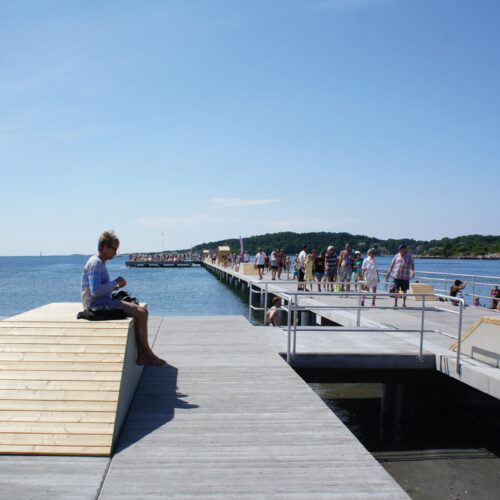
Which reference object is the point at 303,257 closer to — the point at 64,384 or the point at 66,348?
the point at 66,348

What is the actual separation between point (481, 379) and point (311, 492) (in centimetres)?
407

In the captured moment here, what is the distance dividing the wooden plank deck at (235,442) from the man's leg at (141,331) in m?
0.25

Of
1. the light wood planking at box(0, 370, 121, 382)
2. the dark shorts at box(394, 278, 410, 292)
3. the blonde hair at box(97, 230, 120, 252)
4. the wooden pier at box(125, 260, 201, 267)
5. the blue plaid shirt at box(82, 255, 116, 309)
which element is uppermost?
the blonde hair at box(97, 230, 120, 252)

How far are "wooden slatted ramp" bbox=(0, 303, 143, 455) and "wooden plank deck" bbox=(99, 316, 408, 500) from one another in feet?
0.99

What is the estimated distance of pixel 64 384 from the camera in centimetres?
462

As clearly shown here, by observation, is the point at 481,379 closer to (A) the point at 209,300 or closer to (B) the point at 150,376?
(B) the point at 150,376

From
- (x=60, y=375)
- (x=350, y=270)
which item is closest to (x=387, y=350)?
(x=60, y=375)

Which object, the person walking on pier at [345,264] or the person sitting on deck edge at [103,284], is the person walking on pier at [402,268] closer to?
the person walking on pier at [345,264]

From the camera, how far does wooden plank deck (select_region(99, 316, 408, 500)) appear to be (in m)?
3.51

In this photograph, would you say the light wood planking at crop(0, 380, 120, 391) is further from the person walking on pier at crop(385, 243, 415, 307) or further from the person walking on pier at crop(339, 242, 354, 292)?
the person walking on pier at crop(339, 242, 354, 292)

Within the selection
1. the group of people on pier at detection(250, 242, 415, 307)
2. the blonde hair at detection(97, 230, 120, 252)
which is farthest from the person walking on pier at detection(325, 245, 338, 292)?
the blonde hair at detection(97, 230, 120, 252)

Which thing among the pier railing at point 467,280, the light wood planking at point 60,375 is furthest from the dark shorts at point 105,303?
the pier railing at point 467,280

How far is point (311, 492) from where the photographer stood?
3.45 metres

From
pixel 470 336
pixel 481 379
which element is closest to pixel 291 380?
pixel 481 379
